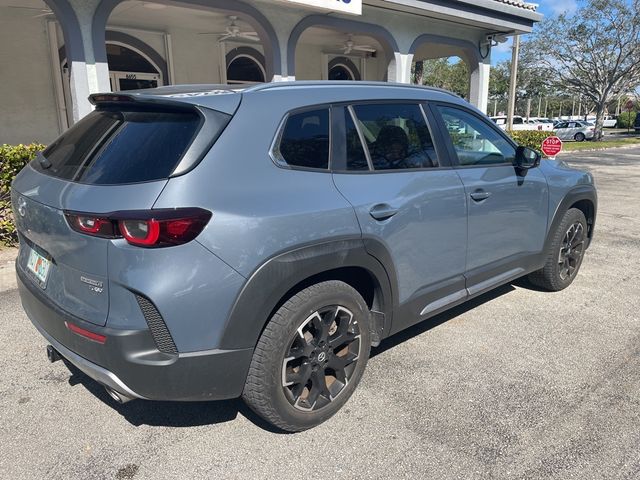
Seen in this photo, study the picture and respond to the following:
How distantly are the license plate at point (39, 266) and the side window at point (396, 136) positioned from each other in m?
1.84

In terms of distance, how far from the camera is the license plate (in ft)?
8.32

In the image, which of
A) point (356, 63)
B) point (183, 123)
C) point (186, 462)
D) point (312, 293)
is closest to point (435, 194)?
point (312, 293)

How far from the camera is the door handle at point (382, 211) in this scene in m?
2.77

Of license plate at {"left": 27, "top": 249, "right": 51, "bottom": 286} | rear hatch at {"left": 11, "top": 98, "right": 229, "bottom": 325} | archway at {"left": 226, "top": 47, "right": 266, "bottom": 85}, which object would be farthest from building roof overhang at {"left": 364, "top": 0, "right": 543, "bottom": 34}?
license plate at {"left": 27, "top": 249, "right": 51, "bottom": 286}

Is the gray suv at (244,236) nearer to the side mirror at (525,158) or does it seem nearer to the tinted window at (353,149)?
the tinted window at (353,149)

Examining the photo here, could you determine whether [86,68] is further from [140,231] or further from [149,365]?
[149,365]

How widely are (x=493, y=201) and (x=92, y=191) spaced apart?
8.66 ft

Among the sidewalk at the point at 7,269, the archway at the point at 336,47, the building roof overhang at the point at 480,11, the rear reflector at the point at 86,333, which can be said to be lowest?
the sidewalk at the point at 7,269

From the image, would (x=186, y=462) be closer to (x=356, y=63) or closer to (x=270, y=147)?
(x=270, y=147)

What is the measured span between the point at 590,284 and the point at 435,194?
9.06 feet

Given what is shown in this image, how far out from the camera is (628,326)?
399 centimetres

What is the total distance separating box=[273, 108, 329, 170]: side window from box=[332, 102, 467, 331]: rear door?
0.26ft

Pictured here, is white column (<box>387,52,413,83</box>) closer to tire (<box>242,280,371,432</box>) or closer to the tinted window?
the tinted window

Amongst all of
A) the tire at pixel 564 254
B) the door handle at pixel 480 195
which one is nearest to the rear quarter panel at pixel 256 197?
the door handle at pixel 480 195
